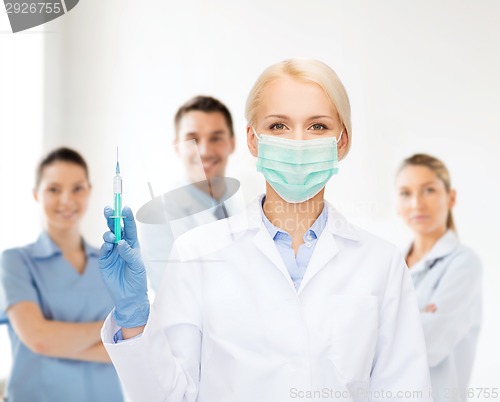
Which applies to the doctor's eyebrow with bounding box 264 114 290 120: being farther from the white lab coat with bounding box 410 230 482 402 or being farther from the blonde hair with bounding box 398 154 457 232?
the blonde hair with bounding box 398 154 457 232

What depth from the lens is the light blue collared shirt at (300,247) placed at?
130 centimetres

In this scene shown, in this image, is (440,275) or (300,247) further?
(440,275)

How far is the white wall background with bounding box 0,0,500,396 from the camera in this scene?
8.59 feet

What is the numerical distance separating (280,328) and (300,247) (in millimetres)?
177

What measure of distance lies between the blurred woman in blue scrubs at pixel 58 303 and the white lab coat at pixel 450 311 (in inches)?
42.7

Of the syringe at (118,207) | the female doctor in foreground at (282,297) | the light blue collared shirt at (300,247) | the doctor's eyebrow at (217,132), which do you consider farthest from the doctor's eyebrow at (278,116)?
the doctor's eyebrow at (217,132)

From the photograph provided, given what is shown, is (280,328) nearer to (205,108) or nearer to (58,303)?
(58,303)

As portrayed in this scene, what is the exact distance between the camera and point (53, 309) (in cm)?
220

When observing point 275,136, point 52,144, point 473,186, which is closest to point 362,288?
point 275,136

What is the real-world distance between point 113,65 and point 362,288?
1876 millimetres

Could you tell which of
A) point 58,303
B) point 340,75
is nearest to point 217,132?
point 340,75

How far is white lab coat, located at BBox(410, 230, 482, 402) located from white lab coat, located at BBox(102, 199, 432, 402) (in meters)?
1.06

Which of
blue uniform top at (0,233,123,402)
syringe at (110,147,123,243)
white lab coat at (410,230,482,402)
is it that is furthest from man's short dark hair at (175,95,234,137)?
syringe at (110,147,123,243)

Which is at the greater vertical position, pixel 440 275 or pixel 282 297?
pixel 282 297
